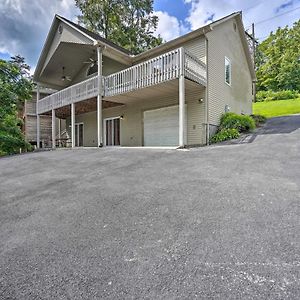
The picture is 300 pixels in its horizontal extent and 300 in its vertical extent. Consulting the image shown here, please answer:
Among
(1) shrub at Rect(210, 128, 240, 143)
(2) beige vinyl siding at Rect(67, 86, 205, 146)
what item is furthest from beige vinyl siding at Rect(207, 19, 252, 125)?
(1) shrub at Rect(210, 128, 240, 143)

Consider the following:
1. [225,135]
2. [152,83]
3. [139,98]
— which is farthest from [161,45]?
[225,135]

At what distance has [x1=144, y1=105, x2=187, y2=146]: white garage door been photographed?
41.1ft

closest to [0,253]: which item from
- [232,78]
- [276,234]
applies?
[276,234]

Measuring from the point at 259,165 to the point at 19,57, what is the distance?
1138 inches

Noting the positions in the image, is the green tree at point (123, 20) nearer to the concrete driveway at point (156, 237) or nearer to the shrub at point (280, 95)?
the shrub at point (280, 95)

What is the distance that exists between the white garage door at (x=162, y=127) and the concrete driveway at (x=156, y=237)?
24.1 ft

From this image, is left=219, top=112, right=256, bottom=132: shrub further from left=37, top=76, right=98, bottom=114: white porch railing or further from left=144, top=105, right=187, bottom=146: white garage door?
left=37, top=76, right=98, bottom=114: white porch railing

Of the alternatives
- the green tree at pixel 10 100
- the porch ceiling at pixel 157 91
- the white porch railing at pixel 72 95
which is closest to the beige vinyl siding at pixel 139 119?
the porch ceiling at pixel 157 91

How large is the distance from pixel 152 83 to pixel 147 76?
1.67 ft

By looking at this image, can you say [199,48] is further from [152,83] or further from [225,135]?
[225,135]

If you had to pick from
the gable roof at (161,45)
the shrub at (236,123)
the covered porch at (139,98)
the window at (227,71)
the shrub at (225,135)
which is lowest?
the shrub at (225,135)

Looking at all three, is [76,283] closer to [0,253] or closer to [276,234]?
[0,253]

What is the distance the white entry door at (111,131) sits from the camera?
1598cm

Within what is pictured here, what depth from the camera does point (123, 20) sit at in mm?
26016
